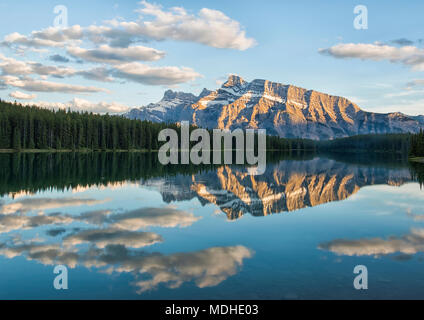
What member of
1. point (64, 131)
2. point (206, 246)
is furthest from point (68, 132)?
point (206, 246)

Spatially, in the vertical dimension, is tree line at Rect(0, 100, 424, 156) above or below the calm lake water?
above

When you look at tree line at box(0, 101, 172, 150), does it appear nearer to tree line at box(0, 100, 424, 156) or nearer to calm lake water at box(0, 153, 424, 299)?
tree line at box(0, 100, 424, 156)

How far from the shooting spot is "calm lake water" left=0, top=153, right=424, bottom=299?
12.4 meters

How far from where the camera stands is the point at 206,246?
17.8 m

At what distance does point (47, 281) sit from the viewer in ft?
42.4

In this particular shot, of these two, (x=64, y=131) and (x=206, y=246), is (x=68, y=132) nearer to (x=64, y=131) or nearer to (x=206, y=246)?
(x=64, y=131)

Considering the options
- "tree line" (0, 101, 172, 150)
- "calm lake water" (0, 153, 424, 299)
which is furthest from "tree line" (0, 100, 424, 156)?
"calm lake water" (0, 153, 424, 299)

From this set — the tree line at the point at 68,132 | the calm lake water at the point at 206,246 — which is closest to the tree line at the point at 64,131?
the tree line at the point at 68,132

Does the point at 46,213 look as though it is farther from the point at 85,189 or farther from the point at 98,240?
the point at 85,189

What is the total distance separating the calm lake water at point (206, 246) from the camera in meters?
12.4

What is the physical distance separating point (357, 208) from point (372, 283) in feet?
62.2

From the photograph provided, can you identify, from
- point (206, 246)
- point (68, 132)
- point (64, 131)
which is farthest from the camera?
point (68, 132)

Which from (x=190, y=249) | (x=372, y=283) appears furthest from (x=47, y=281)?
(x=372, y=283)
